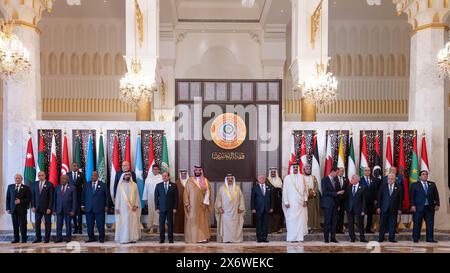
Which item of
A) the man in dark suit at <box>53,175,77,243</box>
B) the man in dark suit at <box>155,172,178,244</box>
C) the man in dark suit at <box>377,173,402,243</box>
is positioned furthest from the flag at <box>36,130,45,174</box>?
the man in dark suit at <box>377,173,402,243</box>

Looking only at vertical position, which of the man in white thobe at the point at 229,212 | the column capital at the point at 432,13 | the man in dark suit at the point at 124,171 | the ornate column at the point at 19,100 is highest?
the column capital at the point at 432,13

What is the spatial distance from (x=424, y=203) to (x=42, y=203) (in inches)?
271

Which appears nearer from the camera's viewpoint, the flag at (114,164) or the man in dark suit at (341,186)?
the man in dark suit at (341,186)

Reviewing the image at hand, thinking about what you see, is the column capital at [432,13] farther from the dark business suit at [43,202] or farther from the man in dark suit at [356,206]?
the dark business suit at [43,202]

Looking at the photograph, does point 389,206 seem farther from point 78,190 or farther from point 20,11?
point 20,11

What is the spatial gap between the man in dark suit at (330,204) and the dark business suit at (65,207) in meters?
4.53

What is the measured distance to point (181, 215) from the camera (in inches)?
476

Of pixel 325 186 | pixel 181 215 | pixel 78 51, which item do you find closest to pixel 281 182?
pixel 325 186

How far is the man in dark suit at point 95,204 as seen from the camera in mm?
11305

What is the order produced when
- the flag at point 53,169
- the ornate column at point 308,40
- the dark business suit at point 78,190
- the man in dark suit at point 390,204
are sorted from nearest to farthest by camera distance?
Result: 1. the man in dark suit at point 390,204
2. the dark business suit at point 78,190
3. the flag at point 53,169
4. the ornate column at point 308,40

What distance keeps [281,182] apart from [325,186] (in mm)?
1018

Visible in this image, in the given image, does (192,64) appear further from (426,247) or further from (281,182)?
(426,247)


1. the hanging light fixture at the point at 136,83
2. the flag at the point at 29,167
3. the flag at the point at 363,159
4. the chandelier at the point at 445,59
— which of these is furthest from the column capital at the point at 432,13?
the flag at the point at 29,167

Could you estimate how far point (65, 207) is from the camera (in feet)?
36.9
